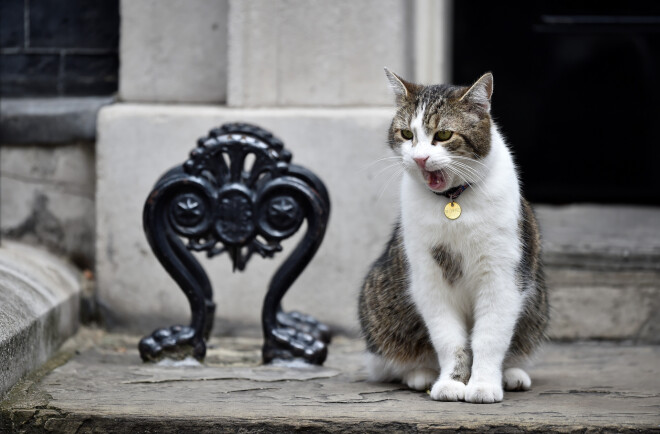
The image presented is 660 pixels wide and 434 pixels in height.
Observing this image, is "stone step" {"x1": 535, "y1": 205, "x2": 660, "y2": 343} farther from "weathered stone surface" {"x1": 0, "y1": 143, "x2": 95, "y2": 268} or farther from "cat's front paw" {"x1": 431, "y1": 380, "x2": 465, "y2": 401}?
"weathered stone surface" {"x1": 0, "y1": 143, "x2": 95, "y2": 268}

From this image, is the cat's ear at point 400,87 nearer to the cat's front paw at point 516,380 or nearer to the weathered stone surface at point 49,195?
the cat's front paw at point 516,380

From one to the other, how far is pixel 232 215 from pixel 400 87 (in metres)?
0.82

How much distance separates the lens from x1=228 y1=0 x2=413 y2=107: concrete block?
13.6 feet

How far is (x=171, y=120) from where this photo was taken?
4.19 meters

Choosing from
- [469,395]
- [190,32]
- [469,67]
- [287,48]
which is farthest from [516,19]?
[469,395]

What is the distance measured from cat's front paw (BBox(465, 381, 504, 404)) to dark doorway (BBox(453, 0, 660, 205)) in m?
2.44

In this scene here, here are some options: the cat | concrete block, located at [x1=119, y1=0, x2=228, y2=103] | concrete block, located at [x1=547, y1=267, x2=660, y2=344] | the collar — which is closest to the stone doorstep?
the cat

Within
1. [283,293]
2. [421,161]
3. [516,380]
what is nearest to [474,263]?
[421,161]

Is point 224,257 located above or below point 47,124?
below

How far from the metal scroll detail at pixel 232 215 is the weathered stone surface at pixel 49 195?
4.00 ft

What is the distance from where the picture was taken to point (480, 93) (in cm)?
272

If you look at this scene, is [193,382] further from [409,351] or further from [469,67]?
[469,67]

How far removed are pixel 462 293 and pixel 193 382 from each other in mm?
975

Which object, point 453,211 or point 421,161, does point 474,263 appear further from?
point 421,161
